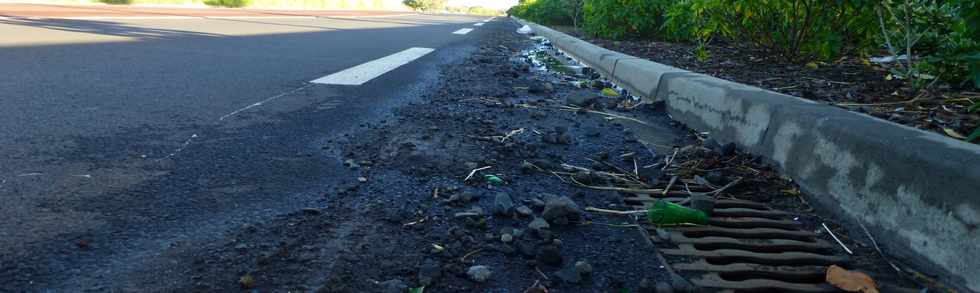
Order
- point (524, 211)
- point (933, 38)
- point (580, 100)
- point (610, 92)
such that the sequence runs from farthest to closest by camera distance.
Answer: point (610, 92)
point (580, 100)
point (933, 38)
point (524, 211)

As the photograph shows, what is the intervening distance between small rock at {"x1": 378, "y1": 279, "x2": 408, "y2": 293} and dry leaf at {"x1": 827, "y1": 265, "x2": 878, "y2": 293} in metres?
1.04

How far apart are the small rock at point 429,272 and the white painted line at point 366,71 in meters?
2.85

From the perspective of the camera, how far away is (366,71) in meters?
4.69

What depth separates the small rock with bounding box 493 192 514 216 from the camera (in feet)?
5.49

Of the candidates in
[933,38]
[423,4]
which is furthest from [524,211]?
[423,4]

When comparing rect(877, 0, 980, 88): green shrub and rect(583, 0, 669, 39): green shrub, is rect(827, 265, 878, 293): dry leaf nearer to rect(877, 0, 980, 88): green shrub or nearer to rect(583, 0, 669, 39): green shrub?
rect(877, 0, 980, 88): green shrub

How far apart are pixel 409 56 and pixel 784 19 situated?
3.69 m

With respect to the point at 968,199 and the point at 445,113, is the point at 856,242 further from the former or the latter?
the point at 445,113

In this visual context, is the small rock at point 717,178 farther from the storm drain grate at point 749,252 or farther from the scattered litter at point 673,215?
the scattered litter at point 673,215

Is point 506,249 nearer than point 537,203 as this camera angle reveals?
Yes

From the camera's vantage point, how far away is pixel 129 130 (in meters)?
2.32

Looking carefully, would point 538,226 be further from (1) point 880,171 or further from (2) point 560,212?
(1) point 880,171

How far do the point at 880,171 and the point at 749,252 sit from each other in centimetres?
46

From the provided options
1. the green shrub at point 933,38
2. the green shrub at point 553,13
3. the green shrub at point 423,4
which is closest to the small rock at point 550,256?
the green shrub at point 933,38
